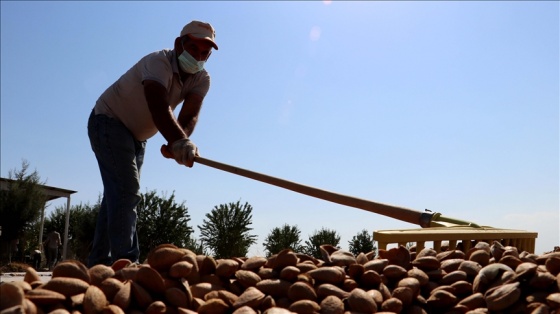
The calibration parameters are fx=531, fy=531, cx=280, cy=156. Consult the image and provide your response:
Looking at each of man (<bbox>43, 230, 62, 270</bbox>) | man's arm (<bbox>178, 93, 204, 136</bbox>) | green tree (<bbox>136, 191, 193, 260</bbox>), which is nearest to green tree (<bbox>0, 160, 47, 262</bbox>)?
man (<bbox>43, 230, 62, 270</bbox>)

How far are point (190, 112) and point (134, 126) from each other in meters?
0.54

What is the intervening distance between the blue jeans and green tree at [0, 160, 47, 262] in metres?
17.1

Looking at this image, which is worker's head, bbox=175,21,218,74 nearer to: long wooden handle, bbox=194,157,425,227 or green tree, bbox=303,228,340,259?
long wooden handle, bbox=194,157,425,227

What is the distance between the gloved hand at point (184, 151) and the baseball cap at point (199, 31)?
81 cm

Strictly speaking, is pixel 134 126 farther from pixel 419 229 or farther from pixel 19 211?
pixel 19 211

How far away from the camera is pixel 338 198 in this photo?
3.20 m

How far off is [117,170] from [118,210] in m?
0.28

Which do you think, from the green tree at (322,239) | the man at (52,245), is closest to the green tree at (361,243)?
the green tree at (322,239)

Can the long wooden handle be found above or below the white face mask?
below

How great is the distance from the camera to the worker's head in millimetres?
3699

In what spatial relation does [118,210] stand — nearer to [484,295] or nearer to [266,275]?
[266,275]

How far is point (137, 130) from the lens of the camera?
3643mm

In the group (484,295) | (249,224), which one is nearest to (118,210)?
(484,295)

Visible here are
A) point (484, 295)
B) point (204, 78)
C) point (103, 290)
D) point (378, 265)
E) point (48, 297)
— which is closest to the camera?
point (48, 297)
